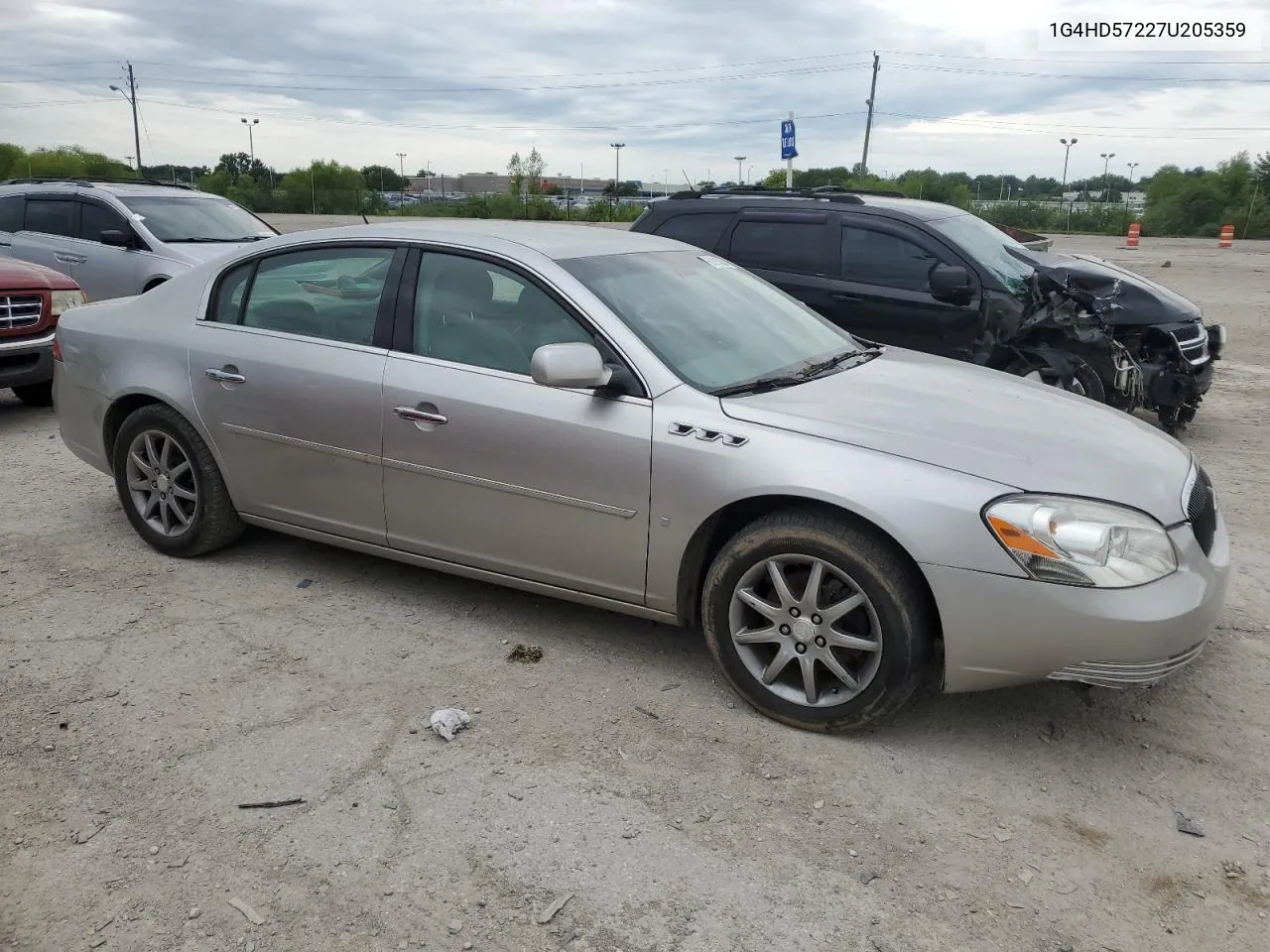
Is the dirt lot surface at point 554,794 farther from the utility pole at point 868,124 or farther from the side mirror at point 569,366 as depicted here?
the utility pole at point 868,124

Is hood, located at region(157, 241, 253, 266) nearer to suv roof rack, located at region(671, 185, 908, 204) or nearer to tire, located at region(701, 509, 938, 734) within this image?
suv roof rack, located at region(671, 185, 908, 204)

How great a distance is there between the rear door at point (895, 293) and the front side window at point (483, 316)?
4093 mm

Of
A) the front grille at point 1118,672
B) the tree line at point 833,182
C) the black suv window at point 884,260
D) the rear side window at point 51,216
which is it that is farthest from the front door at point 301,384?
the tree line at point 833,182

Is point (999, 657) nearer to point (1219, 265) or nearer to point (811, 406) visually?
point (811, 406)

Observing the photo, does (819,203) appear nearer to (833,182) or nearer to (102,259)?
(102,259)

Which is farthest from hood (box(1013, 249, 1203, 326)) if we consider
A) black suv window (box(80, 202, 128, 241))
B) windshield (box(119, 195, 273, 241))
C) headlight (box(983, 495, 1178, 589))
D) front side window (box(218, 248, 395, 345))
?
black suv window (box(80, 202, 128, 241))

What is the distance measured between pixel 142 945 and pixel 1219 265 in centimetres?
2681

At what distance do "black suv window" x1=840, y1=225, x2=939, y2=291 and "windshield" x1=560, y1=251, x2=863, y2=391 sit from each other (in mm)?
2917

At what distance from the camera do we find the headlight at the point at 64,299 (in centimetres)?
816

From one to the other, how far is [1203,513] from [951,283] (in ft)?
12.7

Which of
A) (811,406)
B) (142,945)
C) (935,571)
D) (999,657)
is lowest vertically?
(142,945)

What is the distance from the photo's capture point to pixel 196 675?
3.77 meters

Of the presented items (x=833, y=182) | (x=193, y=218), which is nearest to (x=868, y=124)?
(x=833, y=182)

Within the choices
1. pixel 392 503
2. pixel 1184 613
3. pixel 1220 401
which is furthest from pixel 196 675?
pixel 1220 401
